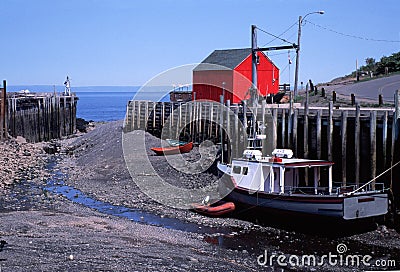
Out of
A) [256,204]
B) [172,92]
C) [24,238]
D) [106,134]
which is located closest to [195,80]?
[172,92]

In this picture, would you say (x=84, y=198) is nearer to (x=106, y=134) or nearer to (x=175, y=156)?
(x=175, y=156)

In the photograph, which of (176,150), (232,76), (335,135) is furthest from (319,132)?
(232,76)

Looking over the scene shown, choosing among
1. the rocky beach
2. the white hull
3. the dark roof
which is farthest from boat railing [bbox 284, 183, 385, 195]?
the dark roof

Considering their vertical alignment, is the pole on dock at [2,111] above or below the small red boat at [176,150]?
above

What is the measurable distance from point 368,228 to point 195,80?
28837 millimetres

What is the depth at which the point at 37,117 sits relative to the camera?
4934 centimetres

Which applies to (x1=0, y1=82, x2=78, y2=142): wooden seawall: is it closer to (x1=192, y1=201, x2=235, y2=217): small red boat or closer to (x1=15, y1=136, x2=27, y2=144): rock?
(x1=15, y1=136, x2=27, y2=144): rock

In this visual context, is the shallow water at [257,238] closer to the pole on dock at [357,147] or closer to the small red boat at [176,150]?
the pole on dock at [357,147]

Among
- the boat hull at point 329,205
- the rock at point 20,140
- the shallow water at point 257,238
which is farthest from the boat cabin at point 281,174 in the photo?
the rock at point 20,140

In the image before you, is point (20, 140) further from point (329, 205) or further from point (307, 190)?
point (329, 205)

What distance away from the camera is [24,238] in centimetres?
1692

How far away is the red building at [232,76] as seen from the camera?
43.9 meters

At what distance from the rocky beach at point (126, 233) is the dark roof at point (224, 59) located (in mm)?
14846

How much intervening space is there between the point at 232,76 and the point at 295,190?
22.6 metres
